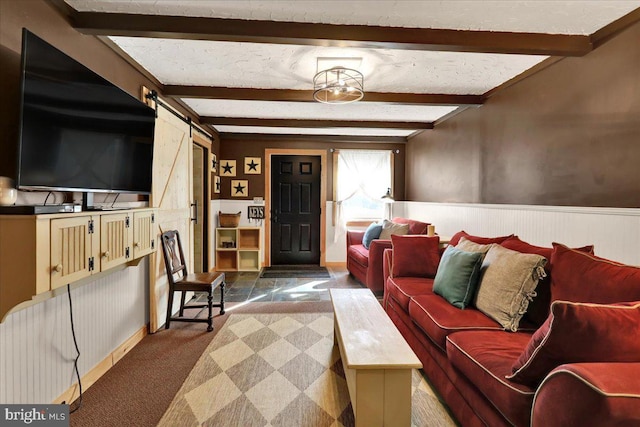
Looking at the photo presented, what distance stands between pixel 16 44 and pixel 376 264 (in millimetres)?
3641

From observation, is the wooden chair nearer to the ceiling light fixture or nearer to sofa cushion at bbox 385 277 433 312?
sofa cushion at bbox 385 277 433 312

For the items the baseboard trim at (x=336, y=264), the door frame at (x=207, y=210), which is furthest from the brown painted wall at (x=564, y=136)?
the door frame at (x=207, y=210)

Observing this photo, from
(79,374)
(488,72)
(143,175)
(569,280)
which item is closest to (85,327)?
(79,374)

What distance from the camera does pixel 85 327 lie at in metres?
2.09

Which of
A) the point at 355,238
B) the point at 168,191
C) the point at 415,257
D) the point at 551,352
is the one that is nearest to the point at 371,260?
the point at 415,257

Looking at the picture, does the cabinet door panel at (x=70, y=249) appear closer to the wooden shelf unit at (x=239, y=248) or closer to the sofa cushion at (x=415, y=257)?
the sofa cushion at (x=415, y=257)

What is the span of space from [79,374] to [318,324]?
1.88 m

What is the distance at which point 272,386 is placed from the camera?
6.85 ft

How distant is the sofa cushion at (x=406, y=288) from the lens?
2.57 m

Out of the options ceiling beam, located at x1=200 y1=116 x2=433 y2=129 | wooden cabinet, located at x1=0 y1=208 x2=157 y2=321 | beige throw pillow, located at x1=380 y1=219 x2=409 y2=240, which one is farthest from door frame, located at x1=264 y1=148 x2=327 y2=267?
wooden cabinet, located at x1=0 y1=208 x2=157 y2=321

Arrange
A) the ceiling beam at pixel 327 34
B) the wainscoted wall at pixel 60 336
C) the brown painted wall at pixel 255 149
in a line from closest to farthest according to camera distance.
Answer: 1. the wainscoted wall at pixel 60 336
2. the ceiling beam at pixel 327 34
3. the brown painted wall at pixel 255 149

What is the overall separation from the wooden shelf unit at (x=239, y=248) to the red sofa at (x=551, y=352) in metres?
3.44

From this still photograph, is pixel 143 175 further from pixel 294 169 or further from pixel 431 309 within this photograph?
pixel 294 169

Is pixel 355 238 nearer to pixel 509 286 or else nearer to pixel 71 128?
pixel 509 286
